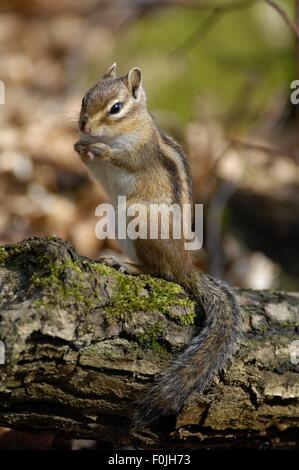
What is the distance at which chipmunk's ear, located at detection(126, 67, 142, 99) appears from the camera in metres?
3.86

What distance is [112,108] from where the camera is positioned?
12.2ft

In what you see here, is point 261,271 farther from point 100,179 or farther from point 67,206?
point 100,179

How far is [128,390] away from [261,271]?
120 inches

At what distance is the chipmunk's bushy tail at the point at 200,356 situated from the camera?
9.18ft

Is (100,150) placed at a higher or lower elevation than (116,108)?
lower

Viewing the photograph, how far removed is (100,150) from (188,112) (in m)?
4.13

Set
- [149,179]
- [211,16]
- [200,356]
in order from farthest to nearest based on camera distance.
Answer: [211,16], [149,179], [200,356]

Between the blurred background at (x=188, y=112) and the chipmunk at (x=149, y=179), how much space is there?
0.35 meters

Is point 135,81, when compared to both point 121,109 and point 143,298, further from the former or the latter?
point 143,298

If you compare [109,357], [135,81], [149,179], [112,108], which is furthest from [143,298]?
[135,81]

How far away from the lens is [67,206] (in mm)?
5961

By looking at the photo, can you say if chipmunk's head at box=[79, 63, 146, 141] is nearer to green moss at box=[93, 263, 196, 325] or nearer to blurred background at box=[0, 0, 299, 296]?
blurred background at box=[0, 0, 299, 296]

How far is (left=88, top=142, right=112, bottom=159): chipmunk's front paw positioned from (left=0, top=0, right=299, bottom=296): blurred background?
0.34m

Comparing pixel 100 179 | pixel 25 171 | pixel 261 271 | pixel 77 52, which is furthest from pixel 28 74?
pixel 100 179
